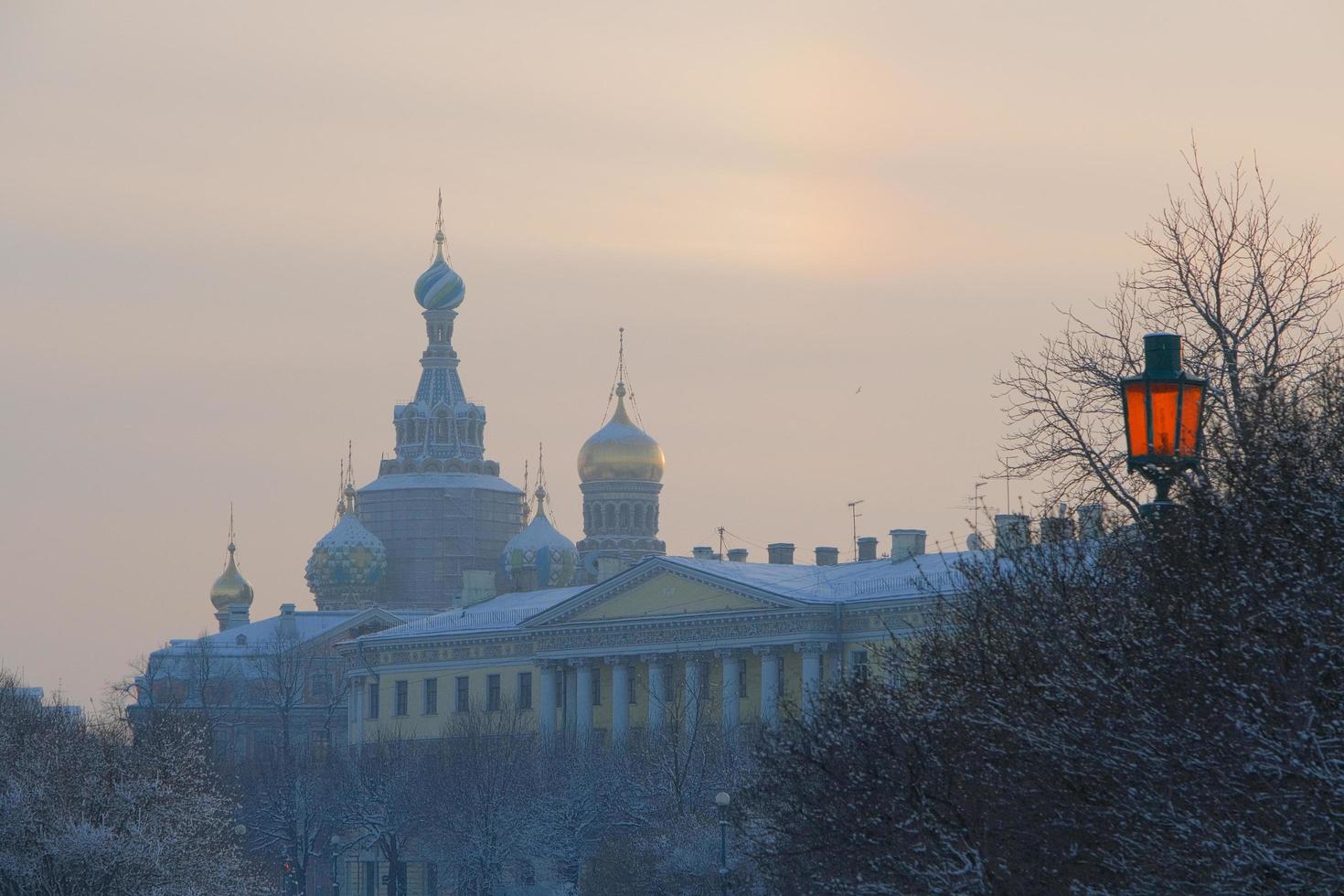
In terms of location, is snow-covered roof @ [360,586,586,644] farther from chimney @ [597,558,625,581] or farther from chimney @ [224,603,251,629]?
chimney @ [224,603,251,629]

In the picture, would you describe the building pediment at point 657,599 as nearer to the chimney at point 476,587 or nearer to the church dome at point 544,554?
the chimney at point 476,587

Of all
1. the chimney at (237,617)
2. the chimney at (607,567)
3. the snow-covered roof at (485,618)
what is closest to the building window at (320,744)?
the snow-covered roof at (485,618)

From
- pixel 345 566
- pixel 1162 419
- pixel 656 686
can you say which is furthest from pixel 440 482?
pixel 1162 419

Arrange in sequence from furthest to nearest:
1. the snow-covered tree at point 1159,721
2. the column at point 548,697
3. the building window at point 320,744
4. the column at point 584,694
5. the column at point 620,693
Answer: the building window at point 320,744, the column at point 548,697, the column at point 584,694, the column at point 620,693, the snow-covered tree at point 1159,721

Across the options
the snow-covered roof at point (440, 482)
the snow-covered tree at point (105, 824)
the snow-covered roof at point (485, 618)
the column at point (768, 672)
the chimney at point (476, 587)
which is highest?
the snow-covered roof at point (440, 482)

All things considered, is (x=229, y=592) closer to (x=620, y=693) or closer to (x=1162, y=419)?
(x=620, y=693)

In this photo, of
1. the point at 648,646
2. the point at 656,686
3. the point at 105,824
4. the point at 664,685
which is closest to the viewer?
the point at 105,824

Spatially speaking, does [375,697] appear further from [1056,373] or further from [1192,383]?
[1192,383]

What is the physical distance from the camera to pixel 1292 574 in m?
14.9

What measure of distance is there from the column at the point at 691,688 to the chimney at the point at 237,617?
191ft

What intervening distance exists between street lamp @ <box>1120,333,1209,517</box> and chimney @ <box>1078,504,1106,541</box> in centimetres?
570

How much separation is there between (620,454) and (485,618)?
4533cm

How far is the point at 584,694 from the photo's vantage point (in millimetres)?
83375

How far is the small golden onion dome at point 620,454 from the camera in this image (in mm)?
136875
